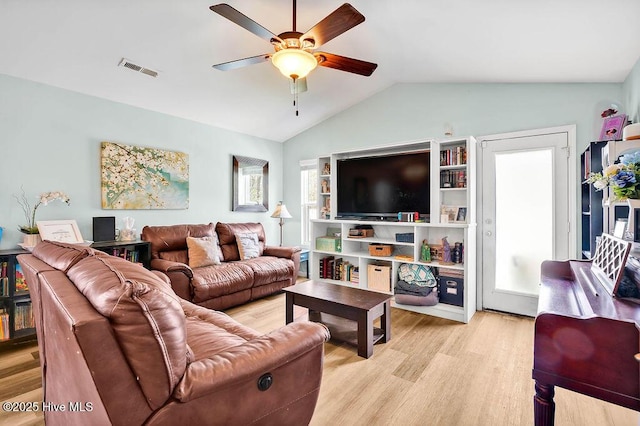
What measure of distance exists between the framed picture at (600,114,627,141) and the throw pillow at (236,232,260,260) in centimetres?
396

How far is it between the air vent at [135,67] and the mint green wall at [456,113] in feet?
8.65

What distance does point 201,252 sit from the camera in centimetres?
382

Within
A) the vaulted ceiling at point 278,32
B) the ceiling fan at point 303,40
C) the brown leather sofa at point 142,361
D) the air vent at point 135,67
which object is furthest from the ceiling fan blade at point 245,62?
the brown leather sofa at point 142,361

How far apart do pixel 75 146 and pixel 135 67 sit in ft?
3.65

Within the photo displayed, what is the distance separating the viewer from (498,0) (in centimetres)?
207

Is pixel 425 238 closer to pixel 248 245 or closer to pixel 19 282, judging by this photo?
pixel 248 245

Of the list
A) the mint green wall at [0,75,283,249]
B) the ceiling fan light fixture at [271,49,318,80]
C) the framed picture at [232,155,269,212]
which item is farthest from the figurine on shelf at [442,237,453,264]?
the mint green wall at [0,75,283,249]

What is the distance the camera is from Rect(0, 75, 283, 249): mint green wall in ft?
9.78

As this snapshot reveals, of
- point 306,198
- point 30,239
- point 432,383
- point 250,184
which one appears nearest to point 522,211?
point 432,383

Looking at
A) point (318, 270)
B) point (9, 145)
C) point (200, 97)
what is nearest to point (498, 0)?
point (200, 97)

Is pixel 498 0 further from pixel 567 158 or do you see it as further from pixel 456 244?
pixel 456 244

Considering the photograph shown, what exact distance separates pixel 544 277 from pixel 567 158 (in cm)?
188

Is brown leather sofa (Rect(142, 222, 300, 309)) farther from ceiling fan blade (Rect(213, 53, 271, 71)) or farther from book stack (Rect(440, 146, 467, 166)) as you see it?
book stack (Rect(440, 146, 467, 166))

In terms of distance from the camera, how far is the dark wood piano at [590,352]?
1.02m
